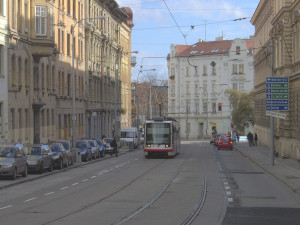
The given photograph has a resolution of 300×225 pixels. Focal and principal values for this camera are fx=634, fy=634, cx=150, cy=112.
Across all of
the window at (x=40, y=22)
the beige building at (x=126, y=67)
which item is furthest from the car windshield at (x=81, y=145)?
the beige building at (x=126, y=67)

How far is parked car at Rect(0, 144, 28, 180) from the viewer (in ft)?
83.3

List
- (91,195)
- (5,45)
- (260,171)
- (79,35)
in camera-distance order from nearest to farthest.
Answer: (91,195), (260,171), (5,45), (79,35)

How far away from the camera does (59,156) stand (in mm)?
33500

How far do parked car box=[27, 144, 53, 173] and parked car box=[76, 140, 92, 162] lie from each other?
9.64 m

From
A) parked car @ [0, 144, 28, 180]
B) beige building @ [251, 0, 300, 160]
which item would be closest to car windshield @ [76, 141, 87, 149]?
beige building @ [251, 0, 300, 160]

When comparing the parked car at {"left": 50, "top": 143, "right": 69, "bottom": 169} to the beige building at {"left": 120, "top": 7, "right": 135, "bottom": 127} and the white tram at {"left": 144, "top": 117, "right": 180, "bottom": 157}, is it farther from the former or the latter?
the beige building at {"left": 120, "top": 7, "right": 135, "bottom": 127}

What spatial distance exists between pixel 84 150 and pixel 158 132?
534 cm

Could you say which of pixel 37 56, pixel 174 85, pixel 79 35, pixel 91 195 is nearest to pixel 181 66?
pixel 174 85

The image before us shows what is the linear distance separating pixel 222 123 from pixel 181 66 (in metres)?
12.4

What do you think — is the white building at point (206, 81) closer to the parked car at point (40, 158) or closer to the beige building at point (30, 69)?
the beige building at point (30, 69)

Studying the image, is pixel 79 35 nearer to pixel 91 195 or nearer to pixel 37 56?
pixel 37 56

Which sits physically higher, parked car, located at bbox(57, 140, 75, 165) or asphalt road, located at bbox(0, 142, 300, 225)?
parked car, located at bbox(57, 140, 75, 165)

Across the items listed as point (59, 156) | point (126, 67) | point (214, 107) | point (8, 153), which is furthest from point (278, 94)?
point (214, 107)

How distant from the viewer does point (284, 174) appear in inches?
1158
